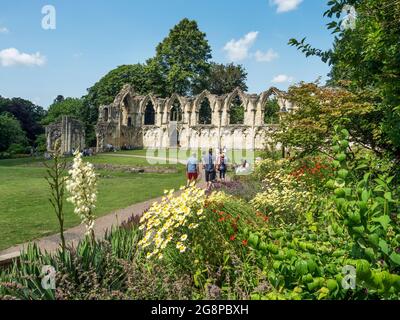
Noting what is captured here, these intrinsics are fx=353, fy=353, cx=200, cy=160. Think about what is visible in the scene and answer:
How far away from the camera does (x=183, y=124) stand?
46781mm

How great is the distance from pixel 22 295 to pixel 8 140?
45259 millimetres

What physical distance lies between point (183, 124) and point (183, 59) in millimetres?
11195

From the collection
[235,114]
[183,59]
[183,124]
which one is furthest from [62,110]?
[235,114]

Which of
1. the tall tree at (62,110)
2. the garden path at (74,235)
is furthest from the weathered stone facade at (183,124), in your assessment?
the garden path at (74,235)

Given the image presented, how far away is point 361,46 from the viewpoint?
13.4ft

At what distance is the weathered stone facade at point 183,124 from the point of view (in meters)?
42.4

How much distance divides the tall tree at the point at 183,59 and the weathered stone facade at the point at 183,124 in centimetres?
300

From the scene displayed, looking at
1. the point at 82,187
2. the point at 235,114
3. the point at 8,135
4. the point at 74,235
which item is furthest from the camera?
the point at 235,114

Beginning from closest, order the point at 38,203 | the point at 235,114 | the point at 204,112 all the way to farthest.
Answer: the point at 38,203 → the point at 204,112 → the point at 235,114

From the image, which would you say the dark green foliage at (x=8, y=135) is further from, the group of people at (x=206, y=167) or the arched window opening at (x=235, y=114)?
the group of people at (x=206, y=167)

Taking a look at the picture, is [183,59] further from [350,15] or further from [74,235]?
[350,15]
